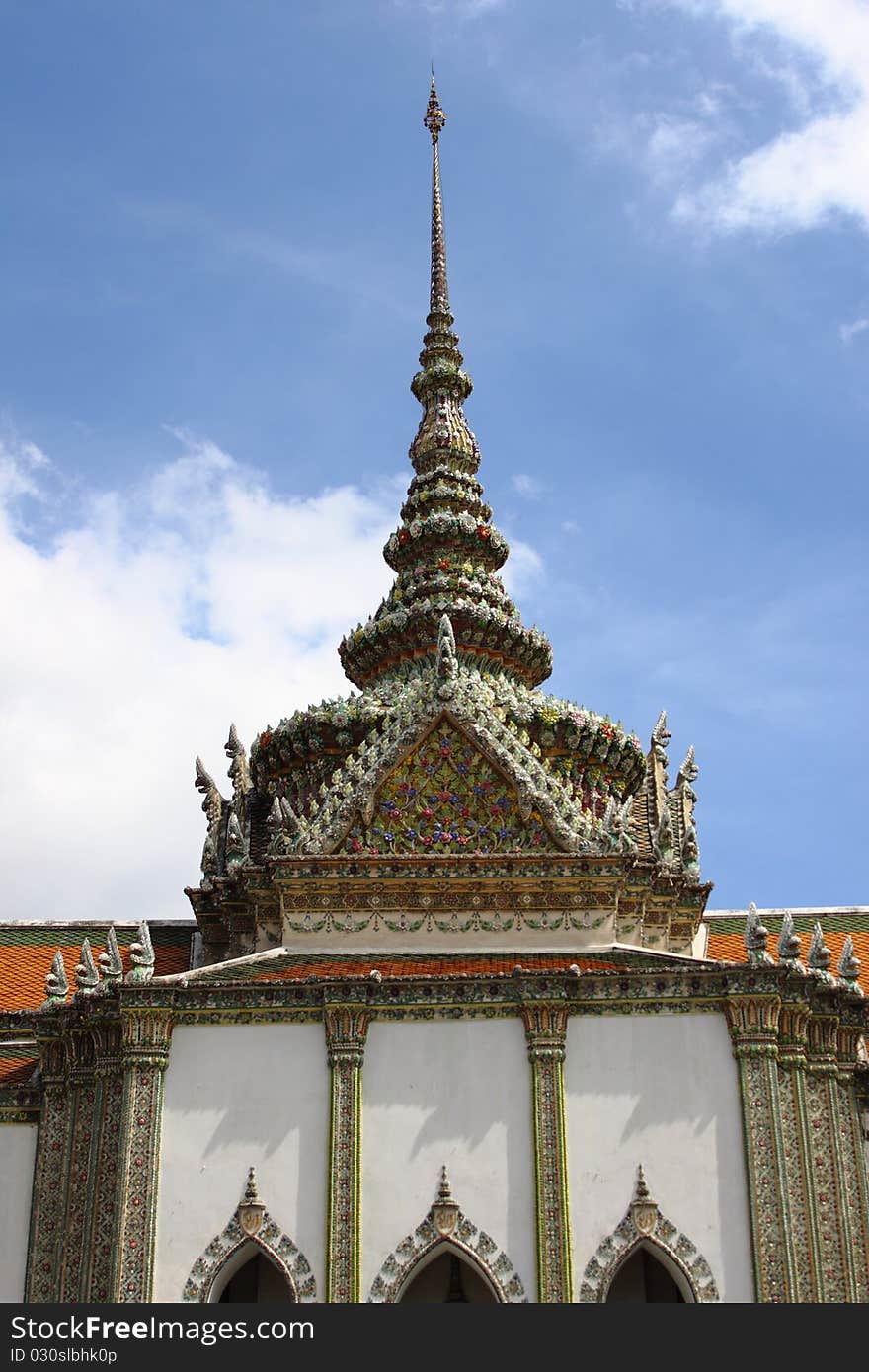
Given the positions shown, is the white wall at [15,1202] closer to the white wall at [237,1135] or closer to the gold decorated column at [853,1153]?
the white wall at [237,1135]

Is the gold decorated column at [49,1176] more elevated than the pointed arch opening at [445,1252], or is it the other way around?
the gold decorated column at [49,1176]

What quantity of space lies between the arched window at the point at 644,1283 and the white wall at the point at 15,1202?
6190 millimetres

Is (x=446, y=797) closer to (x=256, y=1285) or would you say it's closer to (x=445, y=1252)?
(x=445, y=1252)

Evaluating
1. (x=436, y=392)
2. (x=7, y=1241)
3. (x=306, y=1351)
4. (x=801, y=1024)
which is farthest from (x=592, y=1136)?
(x=436, y=392)

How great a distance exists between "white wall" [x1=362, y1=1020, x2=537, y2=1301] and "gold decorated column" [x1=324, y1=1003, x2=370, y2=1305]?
0.10 meters

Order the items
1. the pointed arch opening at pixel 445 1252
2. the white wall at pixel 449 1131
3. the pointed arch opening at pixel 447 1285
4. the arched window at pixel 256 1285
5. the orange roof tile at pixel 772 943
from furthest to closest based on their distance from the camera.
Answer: the orange roof tile at pixel 772 943 → the arched window at pixel 256 1285 → the pointed arch opening at pixel 447 1285 → the white wall at pixel 449 1131 → the pointed arch opening at pixel 445 1252

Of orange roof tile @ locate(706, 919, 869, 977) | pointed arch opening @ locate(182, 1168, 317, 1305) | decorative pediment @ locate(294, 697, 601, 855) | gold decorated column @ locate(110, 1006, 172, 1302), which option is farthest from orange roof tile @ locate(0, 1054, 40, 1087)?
orange roof tile @ locate(706, 919, 869, 977)

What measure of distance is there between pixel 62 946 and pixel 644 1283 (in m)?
10.2

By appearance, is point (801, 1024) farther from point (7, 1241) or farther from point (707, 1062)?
point (7, 1241)

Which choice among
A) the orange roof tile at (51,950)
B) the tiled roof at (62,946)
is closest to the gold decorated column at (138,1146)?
the orange roof tile at (51,950)

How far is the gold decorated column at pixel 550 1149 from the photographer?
16.2 meters

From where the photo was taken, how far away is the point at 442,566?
26.1 m

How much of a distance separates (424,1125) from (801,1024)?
395 centimetres

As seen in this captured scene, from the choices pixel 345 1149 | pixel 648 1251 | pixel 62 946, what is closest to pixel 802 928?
pixel 648 1251
